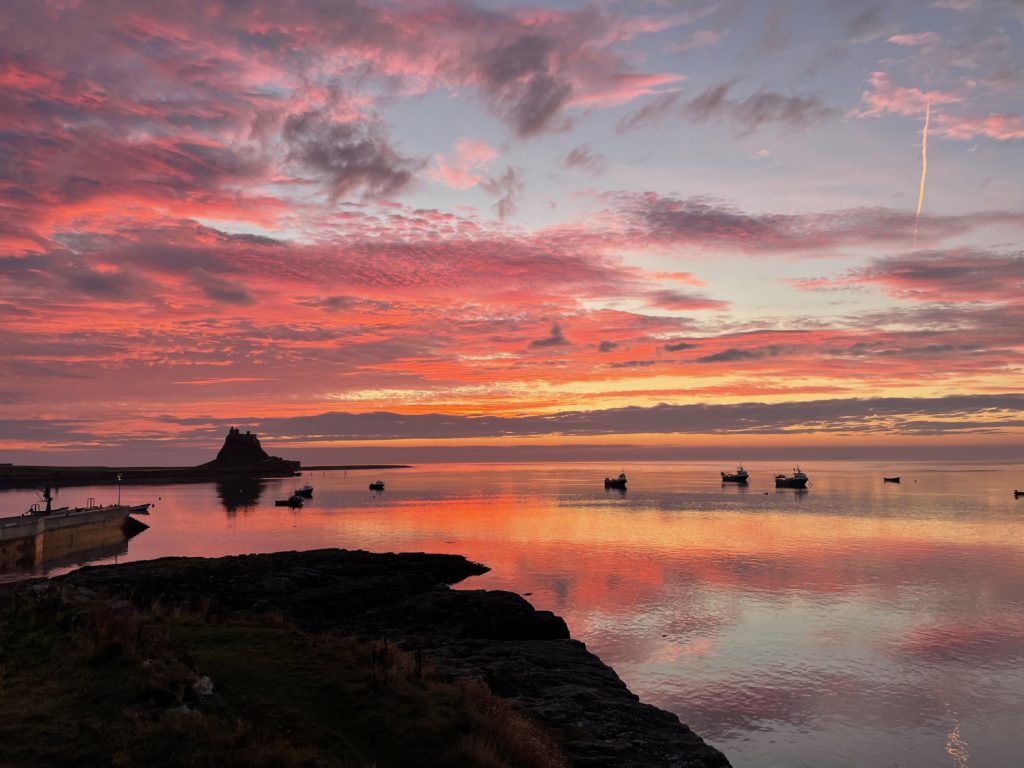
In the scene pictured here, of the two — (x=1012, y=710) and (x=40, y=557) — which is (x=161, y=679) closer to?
(x=1012, y=710)

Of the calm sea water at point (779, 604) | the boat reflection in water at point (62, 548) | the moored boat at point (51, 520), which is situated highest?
the moored boat at point (51, 520)

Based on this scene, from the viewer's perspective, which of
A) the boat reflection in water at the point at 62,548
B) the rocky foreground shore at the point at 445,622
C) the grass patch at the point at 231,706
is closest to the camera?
the grass patch at the point at 231,706

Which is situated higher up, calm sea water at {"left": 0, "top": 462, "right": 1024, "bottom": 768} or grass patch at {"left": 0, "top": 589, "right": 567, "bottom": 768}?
grass patch at {"left": 0, "top": 589, "right": 567, "bottom": 768}

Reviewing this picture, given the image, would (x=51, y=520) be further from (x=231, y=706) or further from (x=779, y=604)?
(x=779, y=604)

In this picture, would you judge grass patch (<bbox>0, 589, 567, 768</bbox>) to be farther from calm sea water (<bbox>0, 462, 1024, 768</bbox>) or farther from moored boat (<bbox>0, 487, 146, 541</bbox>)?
moored boat (<bbox>0, 487, 146, 541</bbox>)

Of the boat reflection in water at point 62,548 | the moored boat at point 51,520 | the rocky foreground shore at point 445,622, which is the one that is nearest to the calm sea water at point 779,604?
the boat reflection in water at point 62,548

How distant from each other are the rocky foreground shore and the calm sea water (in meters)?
3.95

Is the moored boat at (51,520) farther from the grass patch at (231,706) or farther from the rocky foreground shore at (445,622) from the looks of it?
the grass patch at (231,706)

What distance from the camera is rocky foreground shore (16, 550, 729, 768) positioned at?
2250 centimetres

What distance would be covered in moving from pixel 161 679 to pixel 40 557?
6691cm

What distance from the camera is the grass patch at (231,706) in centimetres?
1404

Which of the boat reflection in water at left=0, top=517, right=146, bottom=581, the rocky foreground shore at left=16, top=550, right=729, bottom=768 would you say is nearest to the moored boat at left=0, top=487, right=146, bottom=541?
the boat reflection in water at left=0, top=517, right=146, bottom=581

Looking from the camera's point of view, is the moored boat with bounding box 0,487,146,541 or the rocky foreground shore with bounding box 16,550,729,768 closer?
the rocky foreground shore with bounding box 16,550,729,768

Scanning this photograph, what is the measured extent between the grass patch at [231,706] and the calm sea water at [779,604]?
44.9ft
